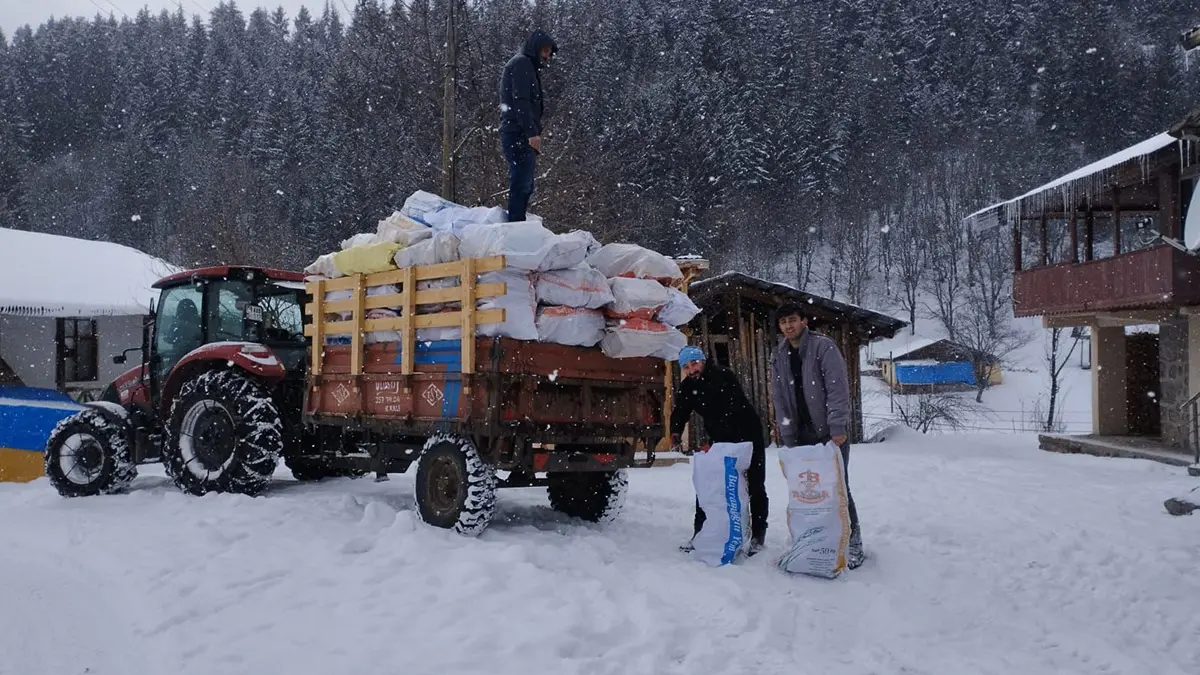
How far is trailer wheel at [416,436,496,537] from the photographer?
19.9 ft

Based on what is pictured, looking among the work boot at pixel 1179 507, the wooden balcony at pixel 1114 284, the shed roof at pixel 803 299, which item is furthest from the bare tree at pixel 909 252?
the work boot at pixel 1179 507

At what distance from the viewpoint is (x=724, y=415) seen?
20.2ft

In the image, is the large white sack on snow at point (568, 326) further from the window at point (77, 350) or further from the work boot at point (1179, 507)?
the window at point (77, 350)

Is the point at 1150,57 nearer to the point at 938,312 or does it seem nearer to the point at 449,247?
the point at 938,312

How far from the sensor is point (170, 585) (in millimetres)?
4820

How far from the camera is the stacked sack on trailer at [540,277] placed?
6.08 meters

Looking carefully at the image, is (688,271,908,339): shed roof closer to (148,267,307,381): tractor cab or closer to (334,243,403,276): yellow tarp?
(148,267,307,381): tractor cab

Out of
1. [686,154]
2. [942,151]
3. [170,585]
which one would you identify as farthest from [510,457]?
[942,151]

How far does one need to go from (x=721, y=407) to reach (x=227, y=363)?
471 centimetres

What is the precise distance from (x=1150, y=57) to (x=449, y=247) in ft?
205

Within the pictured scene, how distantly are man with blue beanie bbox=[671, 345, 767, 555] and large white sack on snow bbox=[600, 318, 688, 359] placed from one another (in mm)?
245

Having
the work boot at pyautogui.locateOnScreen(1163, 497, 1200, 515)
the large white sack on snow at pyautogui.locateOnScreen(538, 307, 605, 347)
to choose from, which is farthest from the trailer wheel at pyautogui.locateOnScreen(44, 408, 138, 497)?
the work boot at pyautogui.locateOnScreen(1163, 497, 1200, 515)

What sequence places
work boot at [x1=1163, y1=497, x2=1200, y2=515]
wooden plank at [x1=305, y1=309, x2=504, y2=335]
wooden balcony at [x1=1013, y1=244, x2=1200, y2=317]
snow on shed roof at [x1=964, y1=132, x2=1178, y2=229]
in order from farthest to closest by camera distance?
1. snow on shed roof at [x1=964, y1=132, x2=1178, y2=229]
2. wooden balcony at [x1=1013, y1=244, x2=1200, y2=317]
3. work boot at [x1=1163, y1=497, x2=1200, y2=515]
4. wooden plank at [x1=305, y1=309, x2=504, y2=335]

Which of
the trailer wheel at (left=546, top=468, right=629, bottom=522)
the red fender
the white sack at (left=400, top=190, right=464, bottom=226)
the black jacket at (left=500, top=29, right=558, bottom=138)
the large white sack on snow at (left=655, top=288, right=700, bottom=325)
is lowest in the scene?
the trailer wheel at (left=546, top=468, right=629, bottom=522)
